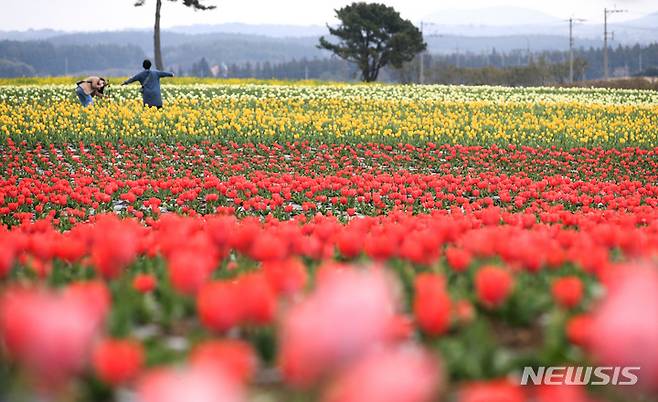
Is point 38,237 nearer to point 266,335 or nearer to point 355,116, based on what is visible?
point 266,335

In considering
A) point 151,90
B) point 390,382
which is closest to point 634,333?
point 390,382

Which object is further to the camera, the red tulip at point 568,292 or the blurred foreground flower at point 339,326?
the red tulip at point 568,292

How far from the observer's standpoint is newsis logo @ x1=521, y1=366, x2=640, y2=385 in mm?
2229

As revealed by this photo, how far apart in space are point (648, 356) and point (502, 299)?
3.36 feet

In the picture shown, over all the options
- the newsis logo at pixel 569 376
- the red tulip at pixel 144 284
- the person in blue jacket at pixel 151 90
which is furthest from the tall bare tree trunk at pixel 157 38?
the newsis logo at pixel 569 376

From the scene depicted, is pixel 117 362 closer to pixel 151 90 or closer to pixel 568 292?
pixel 568 292

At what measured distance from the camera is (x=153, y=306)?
284cm

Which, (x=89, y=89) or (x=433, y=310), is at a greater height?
(x=89, y=89)

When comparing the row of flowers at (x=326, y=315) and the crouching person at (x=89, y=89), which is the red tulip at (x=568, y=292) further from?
the crouching person at (x=89, y=89)

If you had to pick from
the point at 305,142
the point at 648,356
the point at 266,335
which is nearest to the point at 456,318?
the point at 266,335

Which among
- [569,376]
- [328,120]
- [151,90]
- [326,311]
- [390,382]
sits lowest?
[569,376]

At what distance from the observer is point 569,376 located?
228 cm

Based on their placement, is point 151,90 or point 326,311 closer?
point 326,311

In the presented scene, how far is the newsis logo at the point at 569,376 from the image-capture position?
7.31 feet
